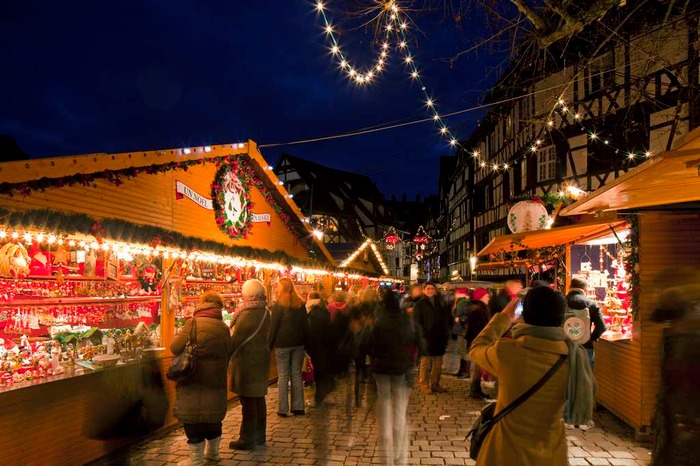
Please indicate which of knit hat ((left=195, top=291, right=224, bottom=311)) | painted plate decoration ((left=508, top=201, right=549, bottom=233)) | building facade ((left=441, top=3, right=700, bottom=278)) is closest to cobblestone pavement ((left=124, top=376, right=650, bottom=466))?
knit hat ((left=195, top=291, right=224, bottom=311))

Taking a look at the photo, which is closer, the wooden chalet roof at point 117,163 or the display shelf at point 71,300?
the wooden chalet roof at point 117,163

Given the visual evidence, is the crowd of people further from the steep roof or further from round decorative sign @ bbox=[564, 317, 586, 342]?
the steep roof

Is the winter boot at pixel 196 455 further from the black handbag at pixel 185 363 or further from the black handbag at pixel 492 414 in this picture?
the black handbag at pixel 492 414

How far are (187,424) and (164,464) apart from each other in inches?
32.6

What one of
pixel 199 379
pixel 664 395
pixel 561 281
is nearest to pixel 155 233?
pixel 199 379

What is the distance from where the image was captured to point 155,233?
6.60 metres

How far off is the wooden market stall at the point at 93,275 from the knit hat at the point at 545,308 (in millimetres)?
4165

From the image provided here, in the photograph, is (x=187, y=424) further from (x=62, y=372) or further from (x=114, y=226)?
(x=114, y=226)

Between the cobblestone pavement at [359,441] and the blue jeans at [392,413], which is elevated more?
the blue jeans at [392,413]

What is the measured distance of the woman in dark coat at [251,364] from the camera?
5.71 meters

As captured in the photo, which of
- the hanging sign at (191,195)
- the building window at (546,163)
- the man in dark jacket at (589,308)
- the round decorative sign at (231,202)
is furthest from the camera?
the building window at (546,163)

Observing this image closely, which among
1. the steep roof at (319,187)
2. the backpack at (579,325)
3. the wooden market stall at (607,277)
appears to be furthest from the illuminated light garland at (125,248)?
the steep roof at (319,187)

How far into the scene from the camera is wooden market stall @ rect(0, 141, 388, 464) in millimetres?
4785

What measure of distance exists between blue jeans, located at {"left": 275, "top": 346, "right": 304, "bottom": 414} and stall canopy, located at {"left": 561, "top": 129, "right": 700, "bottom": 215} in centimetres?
420
